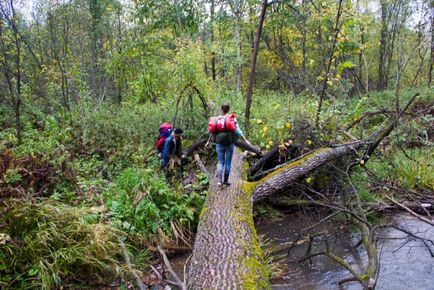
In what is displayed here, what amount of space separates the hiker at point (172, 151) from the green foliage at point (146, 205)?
38.6 inches

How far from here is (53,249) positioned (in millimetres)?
4945

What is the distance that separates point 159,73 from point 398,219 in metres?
8.62

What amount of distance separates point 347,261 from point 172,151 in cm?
462

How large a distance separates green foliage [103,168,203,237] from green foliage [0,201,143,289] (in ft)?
2.38

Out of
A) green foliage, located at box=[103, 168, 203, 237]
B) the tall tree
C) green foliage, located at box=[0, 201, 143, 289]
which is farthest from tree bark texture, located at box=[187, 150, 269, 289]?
the tall tree

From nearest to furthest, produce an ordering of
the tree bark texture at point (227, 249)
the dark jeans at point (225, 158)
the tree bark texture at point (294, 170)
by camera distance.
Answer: the tree bark texture at point (227, 249)
the dark jeans at point (225, 158)
the tree bark texture at point (294, 170)

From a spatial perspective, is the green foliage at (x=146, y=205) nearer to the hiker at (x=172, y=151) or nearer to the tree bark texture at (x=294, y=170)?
the hiker at (x=172, y=151)

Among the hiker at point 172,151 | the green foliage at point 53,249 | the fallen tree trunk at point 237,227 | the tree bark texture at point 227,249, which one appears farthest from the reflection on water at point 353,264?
the hiker at point 172,151

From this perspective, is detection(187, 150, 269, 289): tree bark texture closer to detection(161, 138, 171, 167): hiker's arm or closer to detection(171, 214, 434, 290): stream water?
detection(171, 214, 434, 290): stream water

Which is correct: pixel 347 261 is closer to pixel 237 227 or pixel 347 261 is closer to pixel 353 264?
pixel 353 264

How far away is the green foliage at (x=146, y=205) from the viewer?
6344 millimetres

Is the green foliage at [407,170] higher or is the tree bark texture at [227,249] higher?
the tree bark texture at [227,249]

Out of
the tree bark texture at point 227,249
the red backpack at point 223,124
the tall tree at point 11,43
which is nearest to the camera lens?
the tree bark texture at point 227,249

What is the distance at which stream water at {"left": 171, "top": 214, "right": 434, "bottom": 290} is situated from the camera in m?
5.28
